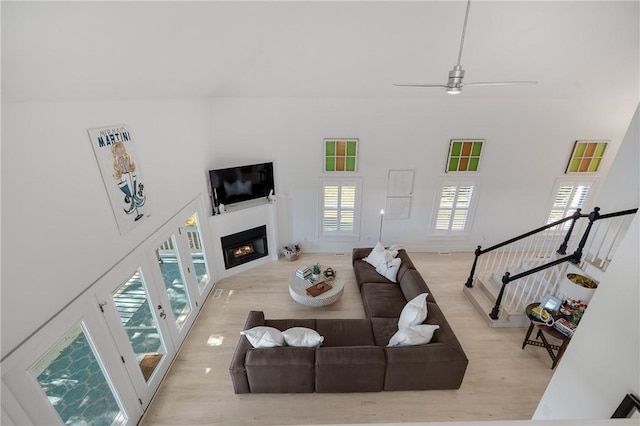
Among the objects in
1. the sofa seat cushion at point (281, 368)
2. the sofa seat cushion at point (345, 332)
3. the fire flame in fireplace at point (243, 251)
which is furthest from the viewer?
the fire flame in fireplace at point (243, 251)

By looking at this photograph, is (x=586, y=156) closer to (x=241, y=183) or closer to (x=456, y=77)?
(x=456, y=77)

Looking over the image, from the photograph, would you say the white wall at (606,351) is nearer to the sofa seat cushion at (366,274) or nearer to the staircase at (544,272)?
the staircase at (544,272)

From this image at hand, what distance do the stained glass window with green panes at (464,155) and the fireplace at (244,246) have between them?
172 inches

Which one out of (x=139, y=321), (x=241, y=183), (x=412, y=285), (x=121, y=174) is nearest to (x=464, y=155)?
(x=412, y=285)

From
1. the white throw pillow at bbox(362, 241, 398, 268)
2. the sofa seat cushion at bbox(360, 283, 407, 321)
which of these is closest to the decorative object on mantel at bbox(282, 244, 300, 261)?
the white throw pillow at bbox(362, 241, 398, 268)

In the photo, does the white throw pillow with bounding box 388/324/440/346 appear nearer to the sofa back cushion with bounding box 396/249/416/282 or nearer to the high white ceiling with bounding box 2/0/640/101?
the sofa back cushion with bounding box 396/249/416/282

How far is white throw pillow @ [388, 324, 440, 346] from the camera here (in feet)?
11.5

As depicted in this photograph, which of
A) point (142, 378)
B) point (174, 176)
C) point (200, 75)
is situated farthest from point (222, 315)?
point (200, 75)

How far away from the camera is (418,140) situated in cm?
586

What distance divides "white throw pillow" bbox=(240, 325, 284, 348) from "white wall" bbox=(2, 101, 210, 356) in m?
1.79

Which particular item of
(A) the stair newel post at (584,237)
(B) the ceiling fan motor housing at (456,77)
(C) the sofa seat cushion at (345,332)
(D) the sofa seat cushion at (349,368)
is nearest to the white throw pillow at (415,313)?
(C) the sofa seat cushion at (345,332)

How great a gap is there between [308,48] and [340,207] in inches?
134

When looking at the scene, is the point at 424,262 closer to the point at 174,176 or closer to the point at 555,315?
the point at 555,315

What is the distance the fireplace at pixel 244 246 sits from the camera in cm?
580
